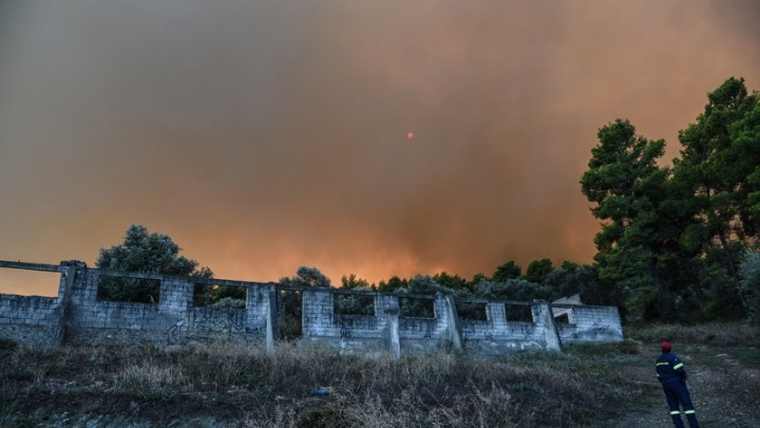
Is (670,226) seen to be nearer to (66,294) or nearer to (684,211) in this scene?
(684,211)

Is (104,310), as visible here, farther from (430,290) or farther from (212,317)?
(430,290)

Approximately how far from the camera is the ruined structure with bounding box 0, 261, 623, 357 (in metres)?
17.5

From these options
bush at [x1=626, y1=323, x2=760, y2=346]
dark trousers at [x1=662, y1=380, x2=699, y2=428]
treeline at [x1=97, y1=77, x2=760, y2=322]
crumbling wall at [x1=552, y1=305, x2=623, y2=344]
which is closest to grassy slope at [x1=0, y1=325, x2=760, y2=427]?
Answer: dark trousers at [x1=662, y1=380, x2=699, y2=428]

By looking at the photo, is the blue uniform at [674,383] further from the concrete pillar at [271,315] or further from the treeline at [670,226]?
the treeline at [670,226]

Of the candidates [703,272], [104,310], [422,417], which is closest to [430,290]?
[703,272]

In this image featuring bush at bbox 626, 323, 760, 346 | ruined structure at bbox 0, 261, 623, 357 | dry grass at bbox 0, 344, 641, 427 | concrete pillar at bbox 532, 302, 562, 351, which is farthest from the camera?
concrete pillar at bbox 532, 302, 562, 351

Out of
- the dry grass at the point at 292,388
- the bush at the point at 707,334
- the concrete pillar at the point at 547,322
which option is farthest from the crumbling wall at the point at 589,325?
the dry grass at the point at 292,388

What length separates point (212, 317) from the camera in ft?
65.9

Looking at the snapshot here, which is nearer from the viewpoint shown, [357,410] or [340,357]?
[357,410]

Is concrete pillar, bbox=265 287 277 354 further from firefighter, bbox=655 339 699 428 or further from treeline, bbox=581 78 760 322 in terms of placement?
treeline, bbox=581 78 760 322

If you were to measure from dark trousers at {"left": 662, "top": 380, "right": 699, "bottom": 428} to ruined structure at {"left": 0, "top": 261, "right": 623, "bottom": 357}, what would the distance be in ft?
39.9

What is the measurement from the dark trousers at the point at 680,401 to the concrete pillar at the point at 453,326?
13.3 meters

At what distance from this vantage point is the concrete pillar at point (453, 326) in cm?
2367

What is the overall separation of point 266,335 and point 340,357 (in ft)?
Result: 17.9
